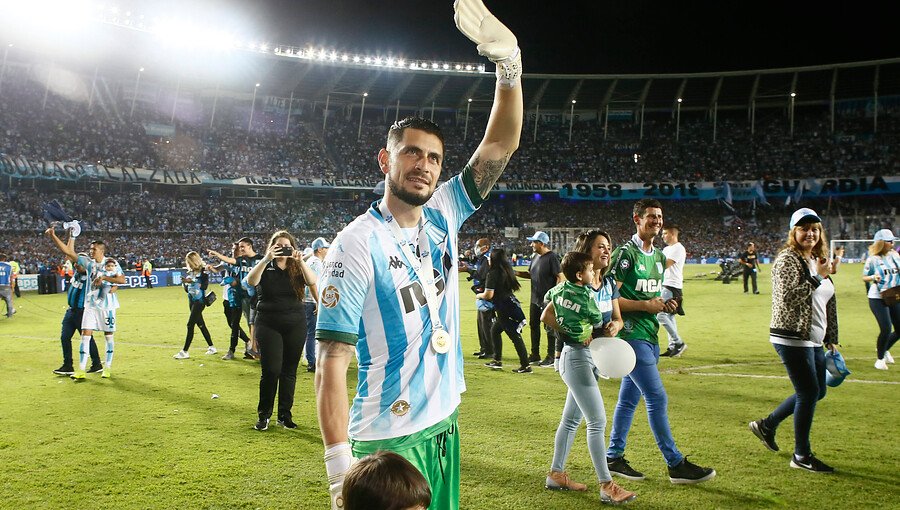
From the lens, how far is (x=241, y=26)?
47.9 meters

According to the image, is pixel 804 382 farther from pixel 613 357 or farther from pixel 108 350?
pixel 108 350

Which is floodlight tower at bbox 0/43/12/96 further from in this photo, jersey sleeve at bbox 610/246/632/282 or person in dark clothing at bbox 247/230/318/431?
jersey sleeve at bbox 610/246/632/282

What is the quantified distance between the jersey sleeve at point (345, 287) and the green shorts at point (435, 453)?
0.47 meters

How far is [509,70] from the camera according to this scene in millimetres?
2652

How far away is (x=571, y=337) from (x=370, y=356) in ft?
10.2

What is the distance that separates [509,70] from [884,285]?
10.2 m

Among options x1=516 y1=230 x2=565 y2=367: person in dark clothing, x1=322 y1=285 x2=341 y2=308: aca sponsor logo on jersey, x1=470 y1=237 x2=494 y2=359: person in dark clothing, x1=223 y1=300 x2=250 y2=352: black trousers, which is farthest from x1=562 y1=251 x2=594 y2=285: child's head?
x1=223 y1=300 x2=250 y2=352: black trousers

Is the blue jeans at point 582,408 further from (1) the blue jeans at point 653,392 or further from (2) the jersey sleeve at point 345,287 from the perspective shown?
(2) the jersey sleeve at point 345,287

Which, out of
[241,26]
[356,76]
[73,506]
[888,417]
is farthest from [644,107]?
[73,506]

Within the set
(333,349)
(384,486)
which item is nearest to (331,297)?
(333,349)

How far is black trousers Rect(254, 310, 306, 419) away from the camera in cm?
712

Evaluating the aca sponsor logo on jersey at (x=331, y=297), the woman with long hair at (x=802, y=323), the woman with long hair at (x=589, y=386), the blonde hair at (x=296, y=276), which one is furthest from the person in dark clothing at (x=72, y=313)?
the woman with long hair at (x=802, y=323)

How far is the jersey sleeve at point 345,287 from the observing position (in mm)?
2152

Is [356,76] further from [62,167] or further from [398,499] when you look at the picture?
[398,499]
